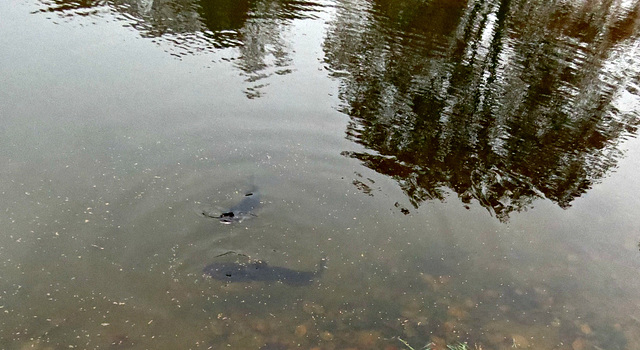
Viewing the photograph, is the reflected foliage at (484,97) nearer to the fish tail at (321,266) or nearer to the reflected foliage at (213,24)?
the reflected foliage at (213,24)

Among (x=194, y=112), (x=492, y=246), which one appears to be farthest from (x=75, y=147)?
(x=492, y=246)

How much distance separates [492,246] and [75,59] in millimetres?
10335

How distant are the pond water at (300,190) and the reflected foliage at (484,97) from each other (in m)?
0.07

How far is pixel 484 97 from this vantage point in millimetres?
11469

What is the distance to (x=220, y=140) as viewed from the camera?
8.82 m

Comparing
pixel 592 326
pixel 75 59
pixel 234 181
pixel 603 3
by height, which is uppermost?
pixel 603 3

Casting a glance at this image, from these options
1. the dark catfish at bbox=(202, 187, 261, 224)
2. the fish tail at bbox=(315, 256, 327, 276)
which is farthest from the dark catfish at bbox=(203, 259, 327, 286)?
the dark catfish at bbox=(202, 187, 261, 224)

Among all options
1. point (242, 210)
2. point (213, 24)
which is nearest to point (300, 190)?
point (242, 210)

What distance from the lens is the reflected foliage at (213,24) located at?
39.3 ft

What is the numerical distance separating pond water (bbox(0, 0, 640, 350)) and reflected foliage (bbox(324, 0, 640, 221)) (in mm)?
67

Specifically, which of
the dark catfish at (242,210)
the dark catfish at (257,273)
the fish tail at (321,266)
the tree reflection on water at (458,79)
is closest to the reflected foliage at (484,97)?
the tree reflection on water at (458,79)

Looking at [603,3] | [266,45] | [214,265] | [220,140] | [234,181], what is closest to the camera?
[214,265]

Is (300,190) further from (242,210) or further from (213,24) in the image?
(213,24)

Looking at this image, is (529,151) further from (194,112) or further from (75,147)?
(75,147)
